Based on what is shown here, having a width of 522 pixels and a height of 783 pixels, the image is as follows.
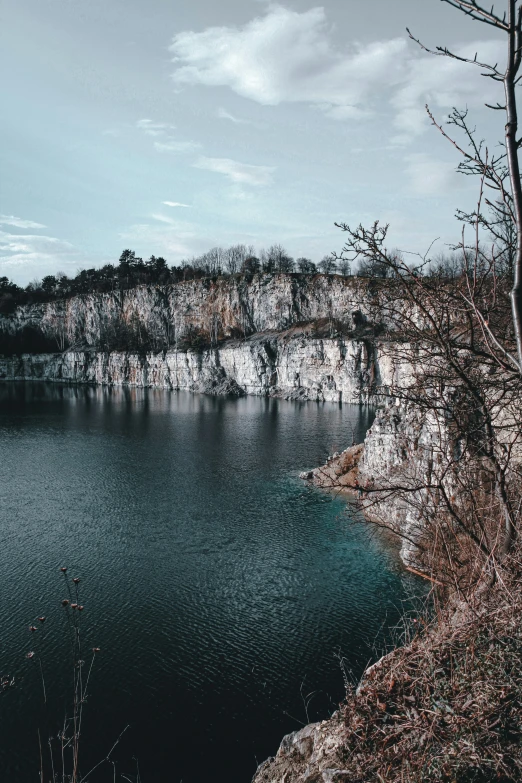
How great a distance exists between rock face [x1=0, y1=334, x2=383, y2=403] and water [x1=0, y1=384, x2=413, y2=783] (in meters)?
44.5

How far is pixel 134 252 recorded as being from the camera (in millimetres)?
133000

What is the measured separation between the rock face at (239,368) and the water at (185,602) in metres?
44.5

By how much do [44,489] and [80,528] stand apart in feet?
28.3

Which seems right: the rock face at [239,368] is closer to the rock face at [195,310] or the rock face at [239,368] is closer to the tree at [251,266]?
the rock face at [195,310]

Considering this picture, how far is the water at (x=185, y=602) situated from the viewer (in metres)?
14.4

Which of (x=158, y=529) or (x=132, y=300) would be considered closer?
(x=158, y=529)

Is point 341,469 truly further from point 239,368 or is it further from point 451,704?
point 239,368

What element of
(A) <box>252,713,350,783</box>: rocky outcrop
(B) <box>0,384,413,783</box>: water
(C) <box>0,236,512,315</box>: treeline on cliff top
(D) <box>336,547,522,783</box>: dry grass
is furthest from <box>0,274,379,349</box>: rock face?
(D) <box>336,547,522,783</box>: dry grass

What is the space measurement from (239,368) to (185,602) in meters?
78.6

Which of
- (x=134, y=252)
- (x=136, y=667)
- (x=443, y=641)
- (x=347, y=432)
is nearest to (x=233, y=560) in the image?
(x=136, y=667)

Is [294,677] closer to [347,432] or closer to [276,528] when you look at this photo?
[276,528]

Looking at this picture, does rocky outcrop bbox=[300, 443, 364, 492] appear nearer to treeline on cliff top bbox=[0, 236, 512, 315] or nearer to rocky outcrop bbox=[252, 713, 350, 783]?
rocky outcrop bbox=[252, 713, 350, 783]

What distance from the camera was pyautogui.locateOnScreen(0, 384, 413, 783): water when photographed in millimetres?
14414

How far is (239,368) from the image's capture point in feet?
323
